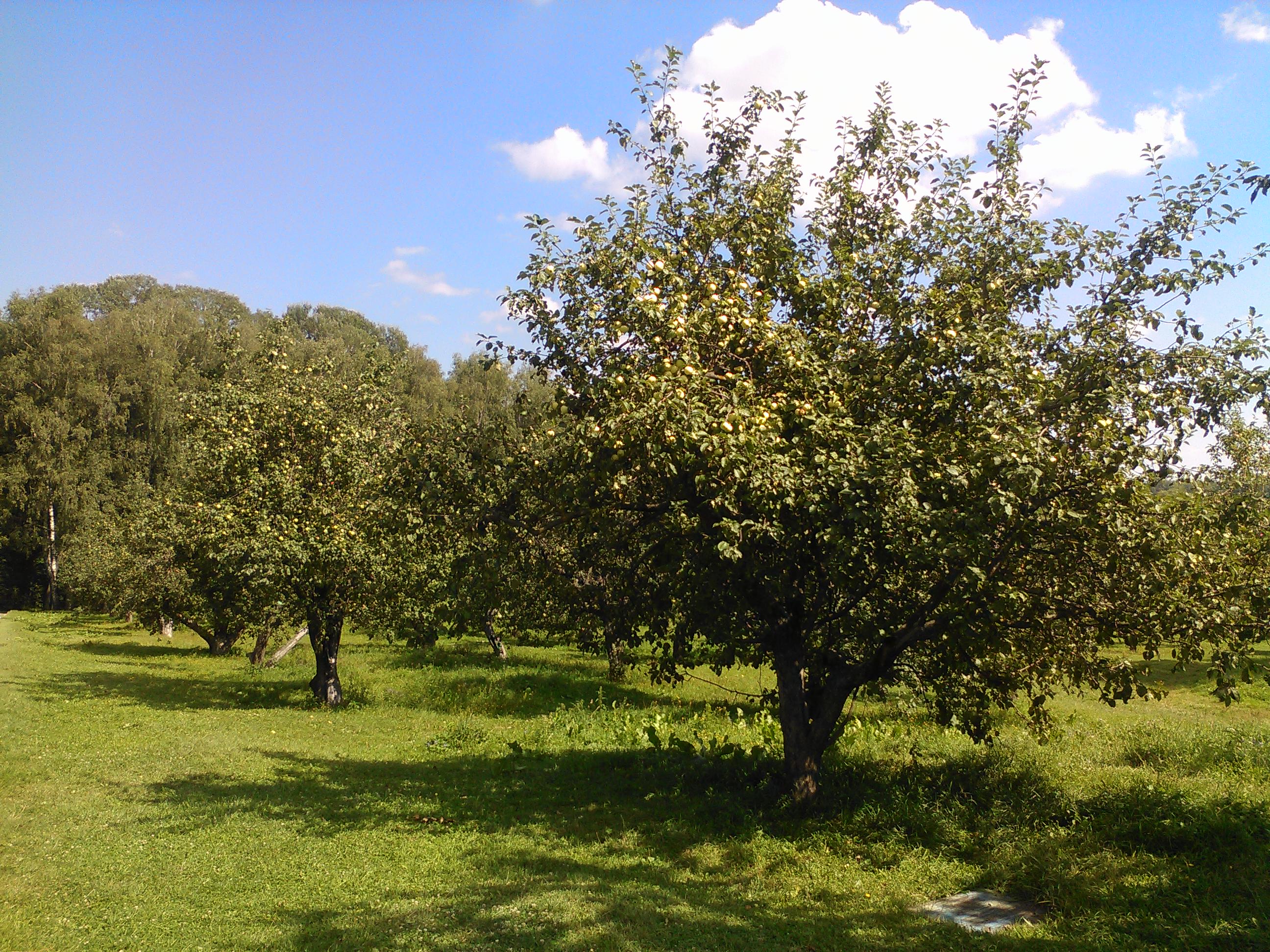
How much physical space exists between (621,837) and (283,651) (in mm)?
25284

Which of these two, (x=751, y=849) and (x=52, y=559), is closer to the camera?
(x=751, y=849)

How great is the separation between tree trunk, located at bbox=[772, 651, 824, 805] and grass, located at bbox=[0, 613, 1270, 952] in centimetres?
43

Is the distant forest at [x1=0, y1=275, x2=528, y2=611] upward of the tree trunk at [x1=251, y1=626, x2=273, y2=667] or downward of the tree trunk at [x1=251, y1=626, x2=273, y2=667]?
upward

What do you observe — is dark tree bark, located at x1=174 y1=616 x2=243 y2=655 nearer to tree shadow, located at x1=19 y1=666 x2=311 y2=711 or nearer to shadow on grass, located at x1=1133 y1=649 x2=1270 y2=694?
tree shadow, located at x1=19 y1=666 x2=311 y2=711

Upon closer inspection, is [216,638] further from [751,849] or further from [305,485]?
[751,849]

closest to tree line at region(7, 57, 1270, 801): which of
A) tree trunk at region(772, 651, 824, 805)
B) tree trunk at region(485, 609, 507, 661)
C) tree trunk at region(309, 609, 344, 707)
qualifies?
tree trunk at region(772, 651, 824, 805)

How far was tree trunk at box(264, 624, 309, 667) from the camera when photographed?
31.4m

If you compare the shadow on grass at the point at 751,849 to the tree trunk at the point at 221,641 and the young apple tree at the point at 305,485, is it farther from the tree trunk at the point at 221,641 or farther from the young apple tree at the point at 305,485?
the tree trunk at the point at 221,641

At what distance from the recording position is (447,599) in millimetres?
11539

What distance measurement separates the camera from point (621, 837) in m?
11.1

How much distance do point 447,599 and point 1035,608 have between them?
727 centimetres

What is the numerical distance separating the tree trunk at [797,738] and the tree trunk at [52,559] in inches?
2360

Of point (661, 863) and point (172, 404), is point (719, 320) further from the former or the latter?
point (172, 404)

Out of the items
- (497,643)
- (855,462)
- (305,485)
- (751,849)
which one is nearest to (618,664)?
(497,643)
